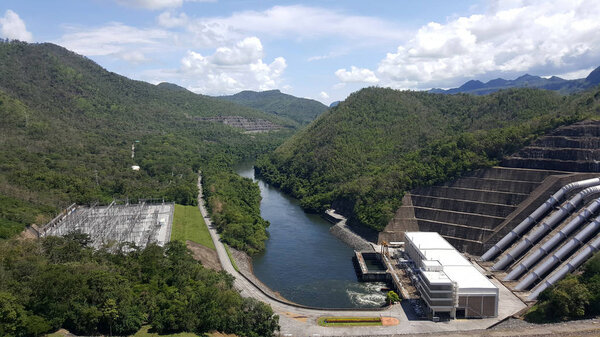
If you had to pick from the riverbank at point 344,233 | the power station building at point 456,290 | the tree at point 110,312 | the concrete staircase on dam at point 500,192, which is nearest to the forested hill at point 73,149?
the riverbank at point 344,233

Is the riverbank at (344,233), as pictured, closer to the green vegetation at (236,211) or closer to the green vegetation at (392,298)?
the green vegetation at (236,211)

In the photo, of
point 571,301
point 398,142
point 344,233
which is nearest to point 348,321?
point 571,301

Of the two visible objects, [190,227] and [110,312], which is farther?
[190,227]

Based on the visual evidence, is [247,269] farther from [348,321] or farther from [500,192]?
[500,192]

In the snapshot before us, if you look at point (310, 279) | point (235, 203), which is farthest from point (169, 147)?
point (310, 279)

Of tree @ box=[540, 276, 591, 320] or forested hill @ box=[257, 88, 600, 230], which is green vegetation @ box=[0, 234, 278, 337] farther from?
forested hill @ box=[257, 88, 600, 230]

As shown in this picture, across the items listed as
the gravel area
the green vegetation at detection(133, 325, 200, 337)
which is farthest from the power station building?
the green vegetation at detection(133, 325, 200, 337)

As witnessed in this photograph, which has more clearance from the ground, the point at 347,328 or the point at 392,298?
the point at 392,298

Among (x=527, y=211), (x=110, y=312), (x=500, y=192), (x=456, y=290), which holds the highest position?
(x=500, y=192)
